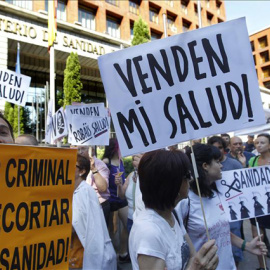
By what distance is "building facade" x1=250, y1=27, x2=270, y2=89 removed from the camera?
152ft

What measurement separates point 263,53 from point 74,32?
121 ft

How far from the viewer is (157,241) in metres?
1.46

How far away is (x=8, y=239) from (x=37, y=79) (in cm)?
2403

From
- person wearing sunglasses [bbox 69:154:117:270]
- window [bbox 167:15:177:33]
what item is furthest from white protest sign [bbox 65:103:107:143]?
window [bbox 167:15:177:33]

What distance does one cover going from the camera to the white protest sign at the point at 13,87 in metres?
5.61

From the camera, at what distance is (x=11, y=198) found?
A: 4.96ft

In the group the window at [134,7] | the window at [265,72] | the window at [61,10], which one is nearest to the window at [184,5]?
the window at [134,7]

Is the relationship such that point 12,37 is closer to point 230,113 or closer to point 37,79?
point 37,79

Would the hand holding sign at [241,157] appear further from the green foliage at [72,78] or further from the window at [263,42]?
the window at [263,42]

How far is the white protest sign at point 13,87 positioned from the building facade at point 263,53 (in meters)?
46.6

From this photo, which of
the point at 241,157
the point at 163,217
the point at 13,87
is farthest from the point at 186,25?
the point at 163,217

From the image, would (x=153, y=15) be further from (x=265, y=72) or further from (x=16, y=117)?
(x=265, y=72)

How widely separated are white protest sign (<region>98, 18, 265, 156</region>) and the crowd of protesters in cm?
23

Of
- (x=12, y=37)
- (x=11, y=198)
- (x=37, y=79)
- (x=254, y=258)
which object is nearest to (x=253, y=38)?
(x=37, y=79)
